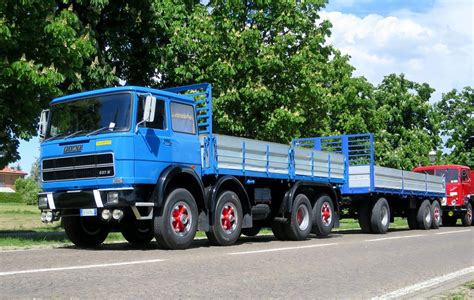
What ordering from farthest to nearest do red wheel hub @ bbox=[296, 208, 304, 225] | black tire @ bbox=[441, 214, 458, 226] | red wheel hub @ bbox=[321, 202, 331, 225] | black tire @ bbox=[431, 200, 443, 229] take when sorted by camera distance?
black tire @ bbox=[441, 214, 458, 226] → black tire @ bbox=[431, 200, 443, 229] → red wheel hub @ bbox=[321, 202, 331, 225] → red wheel hub @ bbox=[296, 208, 304, 225]

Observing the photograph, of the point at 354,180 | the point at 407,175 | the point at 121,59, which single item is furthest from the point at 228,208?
the point at 407,175

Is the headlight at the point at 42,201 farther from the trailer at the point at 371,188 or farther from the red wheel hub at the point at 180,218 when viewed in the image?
the trailer at the point at 371,188

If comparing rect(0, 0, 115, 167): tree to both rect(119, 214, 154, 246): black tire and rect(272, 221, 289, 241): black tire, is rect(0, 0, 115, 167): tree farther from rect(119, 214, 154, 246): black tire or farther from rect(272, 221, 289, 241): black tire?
rect(272, 221, 289, 241): black tire

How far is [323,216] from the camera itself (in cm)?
1631

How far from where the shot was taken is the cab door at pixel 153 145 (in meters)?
11.1

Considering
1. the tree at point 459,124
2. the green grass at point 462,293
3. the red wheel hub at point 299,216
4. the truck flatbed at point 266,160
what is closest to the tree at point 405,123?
the tree at point 459,124

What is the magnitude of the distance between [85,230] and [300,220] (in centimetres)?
544

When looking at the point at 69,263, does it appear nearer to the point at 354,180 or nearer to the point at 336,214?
the point at 336,214

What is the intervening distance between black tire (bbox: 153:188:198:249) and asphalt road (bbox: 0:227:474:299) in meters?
0.28

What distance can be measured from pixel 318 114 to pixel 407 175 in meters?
4.37

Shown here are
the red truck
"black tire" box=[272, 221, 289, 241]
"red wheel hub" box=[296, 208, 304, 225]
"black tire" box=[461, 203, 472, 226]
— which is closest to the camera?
"black tire" box=[272, 221, 289, 241]

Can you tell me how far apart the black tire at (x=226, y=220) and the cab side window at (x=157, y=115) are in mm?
2056

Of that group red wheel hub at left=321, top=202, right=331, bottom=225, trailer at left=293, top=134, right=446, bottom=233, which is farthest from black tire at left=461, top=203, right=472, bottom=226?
red wheel hub at left=321, top=202, right=331, bottom=225

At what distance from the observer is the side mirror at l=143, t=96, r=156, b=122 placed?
1084cm
